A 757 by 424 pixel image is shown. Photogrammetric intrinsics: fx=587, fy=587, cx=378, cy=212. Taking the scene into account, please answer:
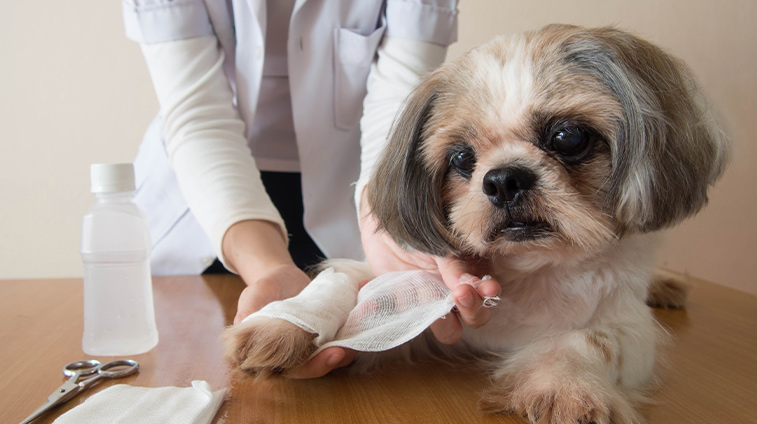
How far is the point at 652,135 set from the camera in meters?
0.83

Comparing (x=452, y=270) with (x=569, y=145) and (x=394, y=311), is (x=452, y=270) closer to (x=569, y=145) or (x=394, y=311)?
(x=394, y=311)

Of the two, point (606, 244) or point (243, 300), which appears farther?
point (243, 300)

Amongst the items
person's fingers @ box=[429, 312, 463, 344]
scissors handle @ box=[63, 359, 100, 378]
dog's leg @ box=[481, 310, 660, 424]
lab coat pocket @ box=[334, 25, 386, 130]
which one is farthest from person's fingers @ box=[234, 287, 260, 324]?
lab coat pocket @ box=[334, 25, 386, 130]

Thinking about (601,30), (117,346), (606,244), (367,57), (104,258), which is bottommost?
(117,346)

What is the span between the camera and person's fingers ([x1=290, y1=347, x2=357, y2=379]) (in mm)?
852

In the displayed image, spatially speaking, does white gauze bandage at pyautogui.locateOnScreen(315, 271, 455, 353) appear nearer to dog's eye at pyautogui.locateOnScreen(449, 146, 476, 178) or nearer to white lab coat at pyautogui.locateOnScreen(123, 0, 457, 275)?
dog's eye at pyautogui.locateOnScreen(449, 146, 476, 178)

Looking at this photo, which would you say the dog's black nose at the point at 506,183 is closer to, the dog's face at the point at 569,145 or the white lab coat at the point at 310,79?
the dog's face at the point at 569,145

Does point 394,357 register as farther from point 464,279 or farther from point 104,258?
point 104,258

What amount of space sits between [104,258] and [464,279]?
677 mm

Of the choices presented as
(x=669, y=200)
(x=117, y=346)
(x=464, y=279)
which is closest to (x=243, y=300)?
(x=117, y=346)

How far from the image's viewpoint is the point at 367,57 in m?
1.73

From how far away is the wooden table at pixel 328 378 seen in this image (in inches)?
31.4

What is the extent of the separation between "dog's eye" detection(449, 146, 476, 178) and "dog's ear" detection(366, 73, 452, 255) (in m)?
0.04

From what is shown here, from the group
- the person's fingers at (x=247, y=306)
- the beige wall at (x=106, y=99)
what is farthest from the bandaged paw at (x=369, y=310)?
the beige wall at (x=106, y=99)
